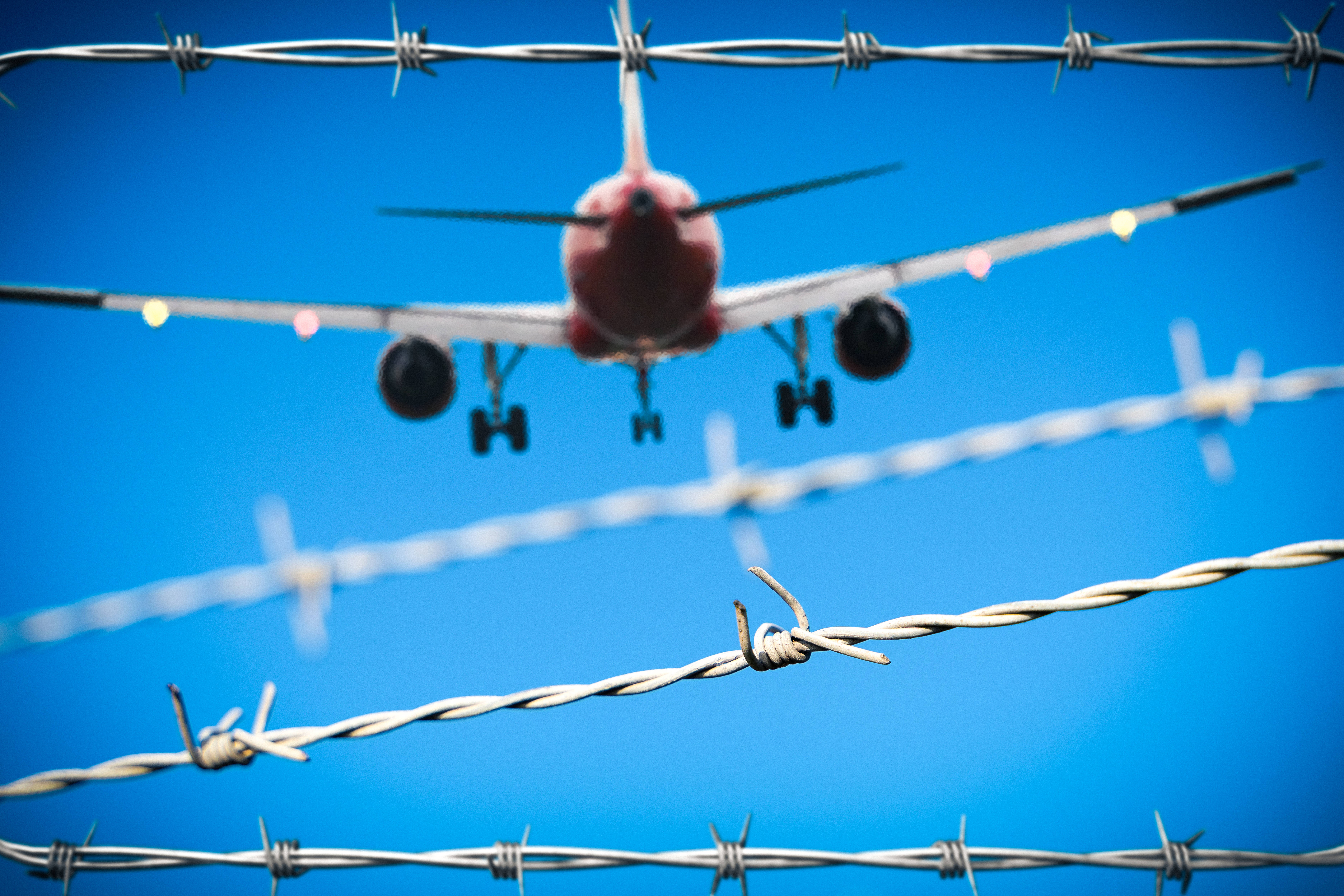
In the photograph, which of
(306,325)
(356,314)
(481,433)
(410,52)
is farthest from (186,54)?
(481,433)

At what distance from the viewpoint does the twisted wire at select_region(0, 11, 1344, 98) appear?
11.3 feet

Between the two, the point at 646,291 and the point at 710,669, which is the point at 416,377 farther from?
the point at 710,669

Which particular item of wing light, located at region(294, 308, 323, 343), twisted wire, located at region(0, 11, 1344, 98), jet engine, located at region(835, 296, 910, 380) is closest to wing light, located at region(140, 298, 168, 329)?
wing light, located at region(294, 308, 323, 343)

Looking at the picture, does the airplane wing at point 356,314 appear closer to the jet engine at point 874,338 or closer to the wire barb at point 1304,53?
the jet engine at point 874,338

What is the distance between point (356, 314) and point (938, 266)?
5.94m

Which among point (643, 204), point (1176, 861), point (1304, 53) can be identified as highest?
point (643, 204)

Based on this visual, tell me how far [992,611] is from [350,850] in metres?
1.71

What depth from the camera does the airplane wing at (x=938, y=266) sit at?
26.7ft

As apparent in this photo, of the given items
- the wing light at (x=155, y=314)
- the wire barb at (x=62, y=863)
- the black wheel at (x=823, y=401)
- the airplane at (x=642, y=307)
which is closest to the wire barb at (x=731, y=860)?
the wire barb at (x=62, y=863)

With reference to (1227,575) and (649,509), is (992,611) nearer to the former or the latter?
(1227,575)

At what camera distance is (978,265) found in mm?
8148

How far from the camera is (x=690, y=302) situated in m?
11.4

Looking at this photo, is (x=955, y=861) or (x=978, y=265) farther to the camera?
(x=978, y=265)

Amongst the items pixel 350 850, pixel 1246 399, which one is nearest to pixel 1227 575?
pixel 350 850
